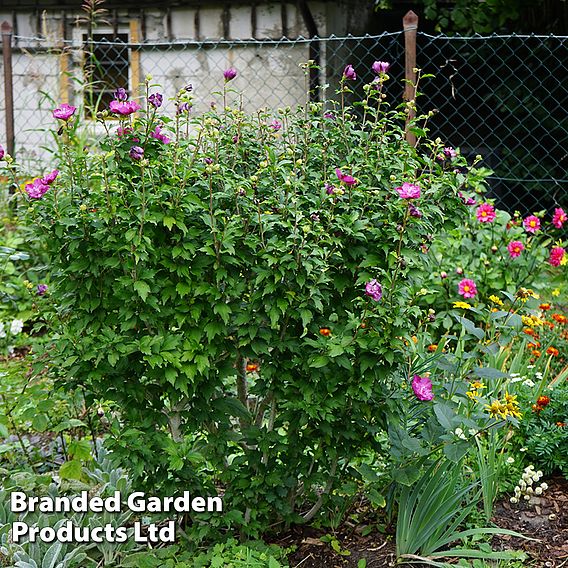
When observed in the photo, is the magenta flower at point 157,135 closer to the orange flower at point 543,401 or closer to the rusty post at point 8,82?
the orange flower at point 543,401

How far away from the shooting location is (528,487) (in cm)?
316

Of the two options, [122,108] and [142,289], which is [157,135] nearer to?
[122,108]

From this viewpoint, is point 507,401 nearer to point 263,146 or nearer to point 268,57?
point 263,146

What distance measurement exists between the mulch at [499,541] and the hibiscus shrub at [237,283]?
0.72ft

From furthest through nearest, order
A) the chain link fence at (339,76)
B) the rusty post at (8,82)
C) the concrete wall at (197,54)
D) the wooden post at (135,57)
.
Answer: the wooden post at (135,57)
the concrete wall at (197,54)
the chain link fence at (339,76)
the rusty post at (8,82)

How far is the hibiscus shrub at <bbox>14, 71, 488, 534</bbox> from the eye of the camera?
2443 mm

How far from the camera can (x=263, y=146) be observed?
278 cm

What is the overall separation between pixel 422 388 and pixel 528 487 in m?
0.85

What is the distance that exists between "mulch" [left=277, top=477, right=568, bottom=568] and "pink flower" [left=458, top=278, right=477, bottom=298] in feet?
4.25

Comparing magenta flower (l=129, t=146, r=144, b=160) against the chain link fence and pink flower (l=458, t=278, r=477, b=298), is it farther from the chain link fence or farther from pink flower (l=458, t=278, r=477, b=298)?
the chain link fence

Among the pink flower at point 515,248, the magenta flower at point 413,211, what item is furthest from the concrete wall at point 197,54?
the magenta flower at point 413,211

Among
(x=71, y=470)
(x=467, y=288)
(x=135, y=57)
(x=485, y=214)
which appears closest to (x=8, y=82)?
(x=135, y=57)

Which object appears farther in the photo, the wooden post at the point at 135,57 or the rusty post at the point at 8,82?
the wooden post at the point at 135,57

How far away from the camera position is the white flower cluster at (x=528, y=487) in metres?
3.04
